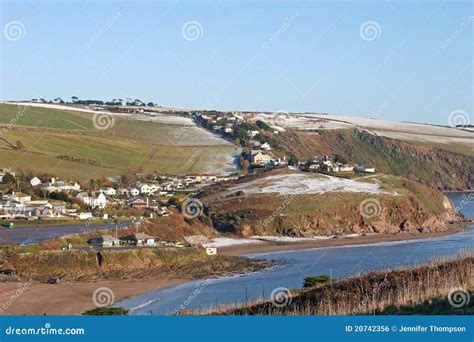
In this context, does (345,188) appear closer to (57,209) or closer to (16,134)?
(57,209)

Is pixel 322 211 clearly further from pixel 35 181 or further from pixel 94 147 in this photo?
pixel 94 147

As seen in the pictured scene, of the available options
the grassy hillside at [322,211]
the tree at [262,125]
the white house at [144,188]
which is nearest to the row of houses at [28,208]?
the grassy hillside at [322,211]

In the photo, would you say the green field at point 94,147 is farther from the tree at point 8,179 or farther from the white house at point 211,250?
the white house at point 211,250

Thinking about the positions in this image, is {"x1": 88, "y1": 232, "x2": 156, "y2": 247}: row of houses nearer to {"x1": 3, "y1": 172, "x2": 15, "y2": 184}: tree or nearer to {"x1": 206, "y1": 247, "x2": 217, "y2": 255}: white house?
{"x1": 206, "y1": 247, "x2": 217, "y2": 255}: white house

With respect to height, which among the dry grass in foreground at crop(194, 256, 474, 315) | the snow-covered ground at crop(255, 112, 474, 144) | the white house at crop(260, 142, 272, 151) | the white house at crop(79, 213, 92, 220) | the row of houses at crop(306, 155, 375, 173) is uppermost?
the snow-covered ground at crop(255, 112, 474, 144)

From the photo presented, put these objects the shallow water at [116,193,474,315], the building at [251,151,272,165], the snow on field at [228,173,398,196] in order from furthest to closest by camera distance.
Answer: the building at [251,151,272,165]
the snow on field at [228,173,398,196]
the shallow water at [116,193,474,315]

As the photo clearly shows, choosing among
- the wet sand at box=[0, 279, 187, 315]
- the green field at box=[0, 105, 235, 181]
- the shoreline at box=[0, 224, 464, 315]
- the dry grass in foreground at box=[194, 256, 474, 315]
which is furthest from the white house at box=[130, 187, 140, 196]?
the dry grass in foreground at box=[194, 256, 474, 315]

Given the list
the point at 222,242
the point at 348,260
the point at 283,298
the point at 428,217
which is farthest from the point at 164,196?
the point at 283,298
